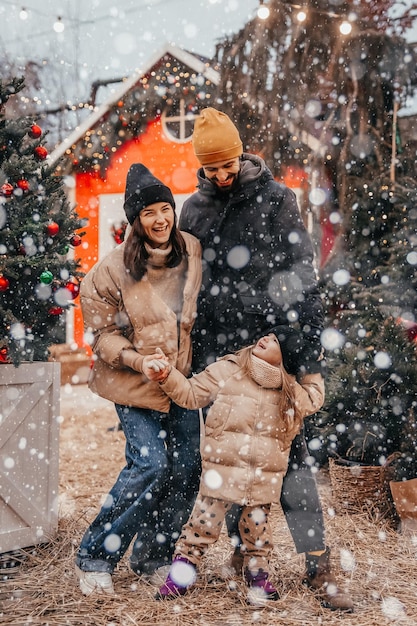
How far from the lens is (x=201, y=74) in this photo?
35.2ft

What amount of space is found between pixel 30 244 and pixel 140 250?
0.65 meters

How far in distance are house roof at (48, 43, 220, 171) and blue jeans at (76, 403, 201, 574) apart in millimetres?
7916

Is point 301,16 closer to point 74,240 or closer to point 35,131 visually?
point 35,131

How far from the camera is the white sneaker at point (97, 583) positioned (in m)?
3.04

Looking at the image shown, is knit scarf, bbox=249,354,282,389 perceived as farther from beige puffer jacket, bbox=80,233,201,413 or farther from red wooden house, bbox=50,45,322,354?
red wooden house, bbox=50,45,322,354

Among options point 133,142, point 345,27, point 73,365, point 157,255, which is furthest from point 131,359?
point 133,142

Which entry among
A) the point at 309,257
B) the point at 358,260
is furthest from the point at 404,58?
the point at 309,257

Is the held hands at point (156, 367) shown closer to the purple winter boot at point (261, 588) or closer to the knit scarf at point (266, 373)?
the knit scarf at point (266, 373)

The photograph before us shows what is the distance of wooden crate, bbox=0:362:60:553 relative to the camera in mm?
3506

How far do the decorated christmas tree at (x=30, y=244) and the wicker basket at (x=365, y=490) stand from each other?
6.76ft

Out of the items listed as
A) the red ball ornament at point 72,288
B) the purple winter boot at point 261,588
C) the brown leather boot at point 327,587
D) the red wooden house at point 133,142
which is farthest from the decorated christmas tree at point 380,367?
the red wooden house at point 133,142

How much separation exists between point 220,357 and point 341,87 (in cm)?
435

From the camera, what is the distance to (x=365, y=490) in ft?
14.5

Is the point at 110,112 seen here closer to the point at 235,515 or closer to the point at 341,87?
the point at 341,87
